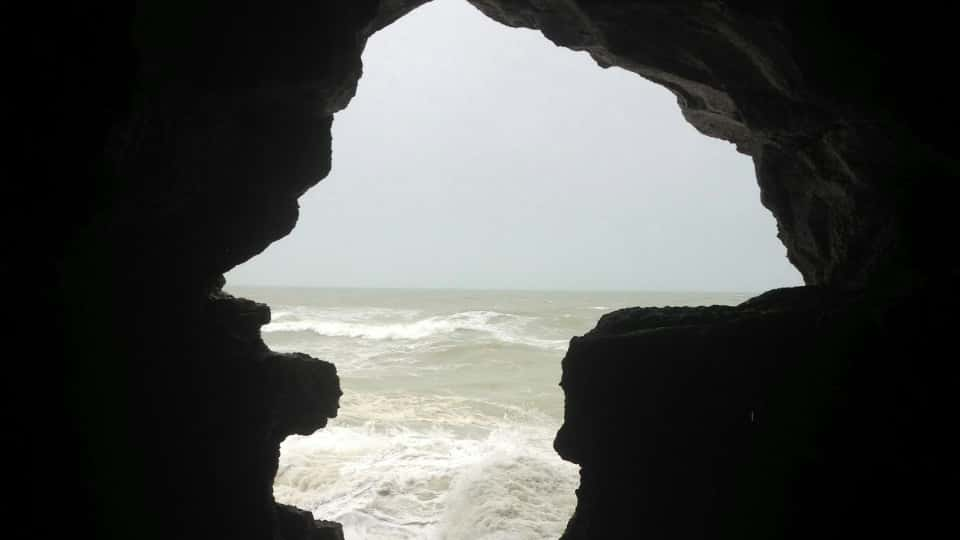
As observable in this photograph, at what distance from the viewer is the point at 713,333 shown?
453 centimetres

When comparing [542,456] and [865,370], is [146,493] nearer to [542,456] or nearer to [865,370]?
[865,370]

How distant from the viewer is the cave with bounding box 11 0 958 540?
3.66m

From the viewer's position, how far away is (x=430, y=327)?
35.7 m

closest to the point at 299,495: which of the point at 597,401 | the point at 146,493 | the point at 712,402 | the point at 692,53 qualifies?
the point at 146,493

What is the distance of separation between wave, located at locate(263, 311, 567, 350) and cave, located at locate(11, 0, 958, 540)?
75.4 feet

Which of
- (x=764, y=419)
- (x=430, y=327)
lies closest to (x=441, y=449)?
(x=764, y=419)

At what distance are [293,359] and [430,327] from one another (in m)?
29.4

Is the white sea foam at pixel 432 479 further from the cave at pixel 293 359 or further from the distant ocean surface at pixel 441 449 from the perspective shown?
the cave at pixel 293 359

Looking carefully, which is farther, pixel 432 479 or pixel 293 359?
pixel 432 479

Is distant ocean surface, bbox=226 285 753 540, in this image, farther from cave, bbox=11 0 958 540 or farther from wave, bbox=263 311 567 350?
cave, bbox=11 0 958 540

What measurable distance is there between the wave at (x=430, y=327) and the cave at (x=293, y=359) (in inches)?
905

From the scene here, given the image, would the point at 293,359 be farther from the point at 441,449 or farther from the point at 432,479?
the point at 441,449

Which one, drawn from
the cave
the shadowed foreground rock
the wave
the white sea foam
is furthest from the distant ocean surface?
the shadowed foreground rock

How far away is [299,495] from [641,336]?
8.74 m
